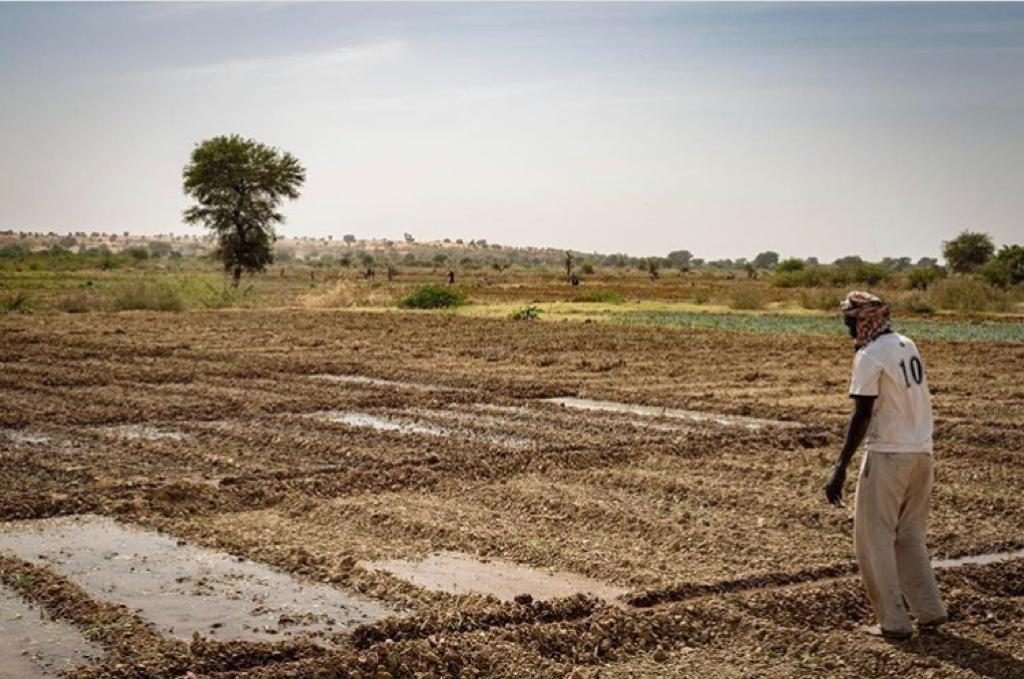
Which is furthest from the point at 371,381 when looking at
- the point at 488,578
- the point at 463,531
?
the point at 488,578

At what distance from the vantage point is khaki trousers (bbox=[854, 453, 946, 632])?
356 inches

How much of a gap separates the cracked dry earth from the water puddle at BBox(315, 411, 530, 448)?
0.25ft

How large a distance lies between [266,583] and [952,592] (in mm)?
4649

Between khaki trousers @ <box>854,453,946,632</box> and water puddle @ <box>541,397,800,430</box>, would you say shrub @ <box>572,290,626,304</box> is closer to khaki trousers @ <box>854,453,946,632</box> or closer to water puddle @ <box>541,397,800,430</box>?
water puddle @ <box>541,397,800,430</box>

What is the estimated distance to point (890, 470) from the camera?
29.8ft

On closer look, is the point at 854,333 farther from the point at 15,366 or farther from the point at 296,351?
the point at 296,351

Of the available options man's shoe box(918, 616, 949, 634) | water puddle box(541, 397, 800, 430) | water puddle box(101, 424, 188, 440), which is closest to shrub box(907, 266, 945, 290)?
water puddle box(541, 397, 800, 430)

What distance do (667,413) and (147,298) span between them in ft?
108

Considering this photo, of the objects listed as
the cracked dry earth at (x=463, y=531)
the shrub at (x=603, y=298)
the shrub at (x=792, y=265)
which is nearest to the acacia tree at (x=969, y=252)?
the shrub at (x=792, y=265)

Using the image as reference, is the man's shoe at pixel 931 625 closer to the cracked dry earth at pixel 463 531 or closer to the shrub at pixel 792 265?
the cracked dry earth at pixel 463 531

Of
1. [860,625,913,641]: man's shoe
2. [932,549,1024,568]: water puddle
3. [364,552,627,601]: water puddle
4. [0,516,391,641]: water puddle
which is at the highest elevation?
[860,625,913,641]: man's shoe

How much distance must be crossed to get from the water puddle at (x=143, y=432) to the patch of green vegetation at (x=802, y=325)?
2367 cm

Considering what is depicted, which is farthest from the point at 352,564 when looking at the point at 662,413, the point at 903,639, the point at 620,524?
the point at 662,413

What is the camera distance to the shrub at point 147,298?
5088 centimetres
